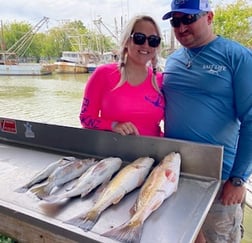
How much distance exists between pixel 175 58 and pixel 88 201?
91cm

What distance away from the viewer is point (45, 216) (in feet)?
2.87

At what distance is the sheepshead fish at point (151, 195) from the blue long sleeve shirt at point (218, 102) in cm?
23

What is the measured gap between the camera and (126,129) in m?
1.32

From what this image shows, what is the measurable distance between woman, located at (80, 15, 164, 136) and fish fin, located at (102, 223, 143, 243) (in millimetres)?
672

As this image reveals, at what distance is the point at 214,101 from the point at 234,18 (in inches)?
340

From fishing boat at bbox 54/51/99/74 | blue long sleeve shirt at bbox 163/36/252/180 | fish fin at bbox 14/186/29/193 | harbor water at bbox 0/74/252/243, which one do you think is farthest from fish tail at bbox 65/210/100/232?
fishing boat at bbox 54/51/99/74

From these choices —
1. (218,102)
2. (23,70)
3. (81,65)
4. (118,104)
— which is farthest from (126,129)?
(81,65)

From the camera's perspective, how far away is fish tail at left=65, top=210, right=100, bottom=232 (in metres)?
0.81

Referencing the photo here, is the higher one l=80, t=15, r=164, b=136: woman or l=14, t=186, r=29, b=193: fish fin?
l=80, t=15, r=164, b=136: woman

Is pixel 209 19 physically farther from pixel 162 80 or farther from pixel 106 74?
pixel 106 74

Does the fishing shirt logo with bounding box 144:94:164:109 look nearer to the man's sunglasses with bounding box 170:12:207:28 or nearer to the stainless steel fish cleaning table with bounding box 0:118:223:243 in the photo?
the stainless steel fish cleaning table with bounding box 0:118:223:243

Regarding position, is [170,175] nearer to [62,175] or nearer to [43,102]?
[62,175]

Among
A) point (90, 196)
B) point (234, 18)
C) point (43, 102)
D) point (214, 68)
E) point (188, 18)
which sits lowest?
point (43, 102)

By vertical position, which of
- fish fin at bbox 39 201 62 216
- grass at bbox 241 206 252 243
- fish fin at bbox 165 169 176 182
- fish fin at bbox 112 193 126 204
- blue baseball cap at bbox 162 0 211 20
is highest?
blue baseball cap at bbox 162 0 211 20
